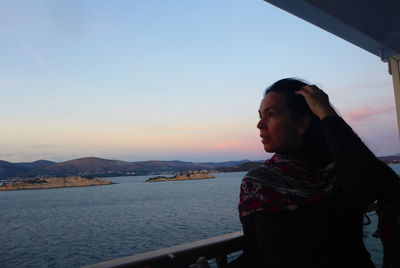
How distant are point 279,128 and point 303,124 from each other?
94mm

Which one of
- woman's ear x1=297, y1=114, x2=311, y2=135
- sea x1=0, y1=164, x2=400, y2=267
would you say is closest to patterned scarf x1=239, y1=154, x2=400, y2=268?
woman's ear x1=297, y1=114, x2=311, y2=135

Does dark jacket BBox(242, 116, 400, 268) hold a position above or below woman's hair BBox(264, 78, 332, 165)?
below

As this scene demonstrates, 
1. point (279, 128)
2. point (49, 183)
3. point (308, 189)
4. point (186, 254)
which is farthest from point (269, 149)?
point (49, 183)

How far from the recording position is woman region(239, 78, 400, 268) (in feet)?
2.86

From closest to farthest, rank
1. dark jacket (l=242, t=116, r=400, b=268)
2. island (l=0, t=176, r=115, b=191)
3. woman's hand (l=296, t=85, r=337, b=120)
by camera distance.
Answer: dark jacket (l=242, t=116, r=400, b=268) → woman's hand (l=296, t=85, r=337, b=120) → island (l=0, t=176, r=115, b=191)

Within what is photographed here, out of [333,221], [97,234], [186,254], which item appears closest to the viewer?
[333,221]

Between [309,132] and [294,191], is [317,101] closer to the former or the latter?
[309,132]

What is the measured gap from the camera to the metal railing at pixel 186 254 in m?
1.10

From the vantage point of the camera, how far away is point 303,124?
3.53ft

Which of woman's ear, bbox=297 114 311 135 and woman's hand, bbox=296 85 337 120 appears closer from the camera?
woman's hand, bbox=296 85 337 120

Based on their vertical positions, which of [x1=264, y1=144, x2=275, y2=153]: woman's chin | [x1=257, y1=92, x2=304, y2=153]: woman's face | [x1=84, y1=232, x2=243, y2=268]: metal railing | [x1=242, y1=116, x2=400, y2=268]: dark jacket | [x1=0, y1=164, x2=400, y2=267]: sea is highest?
[x1=257, y1=92, x2=304, y2=153]: woman's face

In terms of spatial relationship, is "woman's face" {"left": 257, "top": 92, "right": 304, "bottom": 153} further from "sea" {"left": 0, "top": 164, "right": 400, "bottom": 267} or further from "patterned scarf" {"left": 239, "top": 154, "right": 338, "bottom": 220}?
"sea" {"left": 0, "top": 164, "right": 400, "bottom": 267}

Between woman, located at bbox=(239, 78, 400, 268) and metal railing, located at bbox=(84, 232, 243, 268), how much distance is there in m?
0.36

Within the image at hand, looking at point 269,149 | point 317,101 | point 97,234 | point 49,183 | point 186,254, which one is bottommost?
point 97,234
